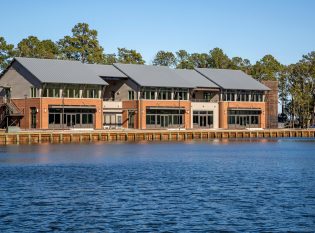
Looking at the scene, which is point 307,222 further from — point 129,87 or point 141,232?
point 129,87

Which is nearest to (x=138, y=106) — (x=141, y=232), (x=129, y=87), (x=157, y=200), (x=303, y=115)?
(x=129, y=87)

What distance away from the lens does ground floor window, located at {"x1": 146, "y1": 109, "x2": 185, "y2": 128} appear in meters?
114

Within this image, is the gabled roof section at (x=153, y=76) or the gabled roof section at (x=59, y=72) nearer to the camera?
the gabled roof section at (x=59, y=72)

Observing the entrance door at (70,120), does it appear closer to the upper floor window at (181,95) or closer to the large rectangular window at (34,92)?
the large rectangular window at (34,92)

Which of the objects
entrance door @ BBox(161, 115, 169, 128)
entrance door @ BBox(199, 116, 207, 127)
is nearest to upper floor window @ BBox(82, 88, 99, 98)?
entrance door @ BBox(161, 115, 169, 128)

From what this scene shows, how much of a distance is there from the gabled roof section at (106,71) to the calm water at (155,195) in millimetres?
51794

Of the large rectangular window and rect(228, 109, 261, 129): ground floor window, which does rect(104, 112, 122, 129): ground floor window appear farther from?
rect(228, 109, 261, 129): ground floor window

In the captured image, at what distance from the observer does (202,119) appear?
12188 cm

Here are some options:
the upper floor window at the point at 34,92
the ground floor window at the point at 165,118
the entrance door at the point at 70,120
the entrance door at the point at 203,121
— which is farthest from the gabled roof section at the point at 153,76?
the upper floor window at the point at 34,92

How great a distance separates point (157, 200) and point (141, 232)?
26.9 ft

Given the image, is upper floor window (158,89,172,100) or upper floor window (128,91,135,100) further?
upper floor window (158,89,172,100)

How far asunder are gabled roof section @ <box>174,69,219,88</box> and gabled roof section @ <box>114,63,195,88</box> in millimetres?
2568

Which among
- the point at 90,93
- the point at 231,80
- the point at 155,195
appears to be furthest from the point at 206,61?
the point at 155,195

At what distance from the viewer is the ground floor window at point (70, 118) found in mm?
102375
